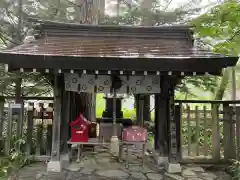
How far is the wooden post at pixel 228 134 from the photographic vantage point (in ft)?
20.4

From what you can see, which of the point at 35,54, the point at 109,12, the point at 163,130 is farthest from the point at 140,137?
the point at 109,12

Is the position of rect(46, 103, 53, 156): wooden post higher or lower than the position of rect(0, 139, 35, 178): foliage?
higher

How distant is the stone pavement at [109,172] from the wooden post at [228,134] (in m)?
0.82

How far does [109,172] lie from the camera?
536 centimetres

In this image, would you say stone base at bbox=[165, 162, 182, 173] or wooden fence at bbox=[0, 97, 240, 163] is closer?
stone base at bbox=[165, 162, 182, 173]

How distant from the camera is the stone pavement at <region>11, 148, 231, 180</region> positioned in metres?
5.05

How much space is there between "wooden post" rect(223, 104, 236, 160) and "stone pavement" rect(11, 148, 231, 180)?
82 cm

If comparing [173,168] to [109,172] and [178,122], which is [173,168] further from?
[109,172]

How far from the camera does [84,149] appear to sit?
23.0 feet

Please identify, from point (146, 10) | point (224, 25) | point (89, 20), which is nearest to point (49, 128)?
point (89, 20)

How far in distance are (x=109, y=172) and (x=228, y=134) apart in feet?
12.1

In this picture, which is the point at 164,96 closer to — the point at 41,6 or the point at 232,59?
the point at 232,59

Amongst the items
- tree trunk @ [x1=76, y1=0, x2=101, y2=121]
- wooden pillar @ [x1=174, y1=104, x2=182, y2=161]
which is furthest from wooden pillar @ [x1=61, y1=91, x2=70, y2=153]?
wooden pillar @ [x1=174, y1=104, x2=182, y2=161]

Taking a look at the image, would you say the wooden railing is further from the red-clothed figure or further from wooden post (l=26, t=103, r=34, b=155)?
wooden post (l=26, t=103, r=34, b=155)
